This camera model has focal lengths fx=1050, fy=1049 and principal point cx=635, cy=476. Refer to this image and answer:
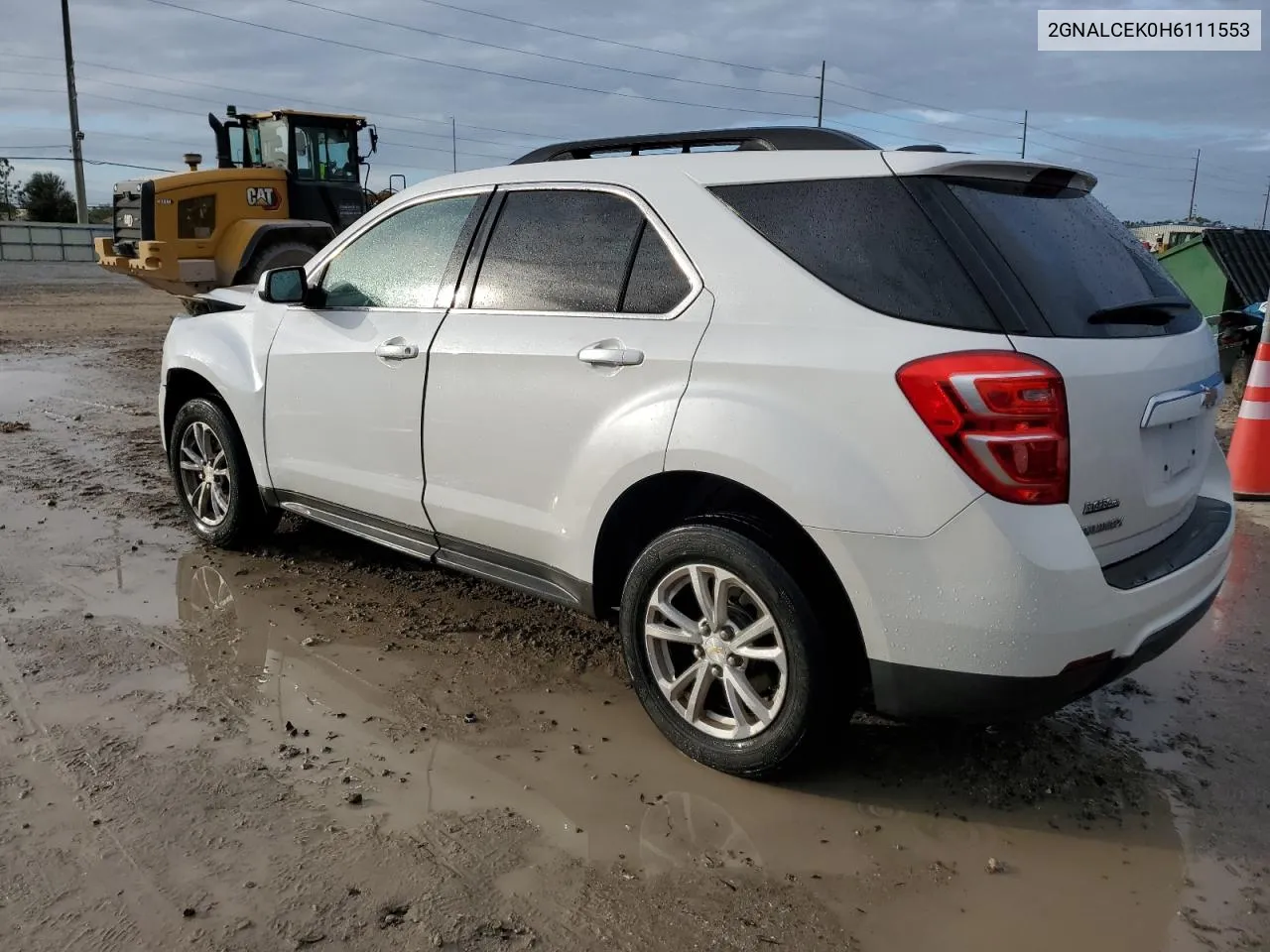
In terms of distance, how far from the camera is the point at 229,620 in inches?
173

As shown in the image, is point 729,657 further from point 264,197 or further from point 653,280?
point 264,197

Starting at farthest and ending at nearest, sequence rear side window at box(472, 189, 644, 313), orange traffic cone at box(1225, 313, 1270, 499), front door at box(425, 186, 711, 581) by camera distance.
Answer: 1. orange traffic cone at box(1225, 313, 1270, 499)
2. rear side window at box(472, 189, 644, 313)
3. front door at box(425, 186, 711, 581)

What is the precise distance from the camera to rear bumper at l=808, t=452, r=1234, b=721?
2.59 m

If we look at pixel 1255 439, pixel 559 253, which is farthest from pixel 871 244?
pixel 1255 439

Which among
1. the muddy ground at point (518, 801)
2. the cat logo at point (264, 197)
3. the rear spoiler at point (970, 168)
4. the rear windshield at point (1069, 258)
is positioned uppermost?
the cat logo at point (264, 197)

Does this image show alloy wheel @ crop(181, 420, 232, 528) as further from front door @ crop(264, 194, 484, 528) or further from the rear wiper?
the rear wiper

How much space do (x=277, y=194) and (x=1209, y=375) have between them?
14.3 m

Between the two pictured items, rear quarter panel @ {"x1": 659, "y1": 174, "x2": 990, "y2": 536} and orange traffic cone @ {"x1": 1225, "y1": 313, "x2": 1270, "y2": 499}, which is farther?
orange traffic cone @ {"x1": 1225, "y1": 313, "x2": 1270, "y2": 499}

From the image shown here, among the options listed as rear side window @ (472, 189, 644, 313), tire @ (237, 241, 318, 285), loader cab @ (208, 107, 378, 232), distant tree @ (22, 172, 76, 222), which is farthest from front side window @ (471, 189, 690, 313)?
distant tree @ (22, 172, 76, 222)

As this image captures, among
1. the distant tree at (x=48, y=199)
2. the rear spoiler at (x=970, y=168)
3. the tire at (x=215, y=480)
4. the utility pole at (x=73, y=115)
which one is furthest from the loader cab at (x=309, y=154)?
the distant tree at (x=48, y=199)

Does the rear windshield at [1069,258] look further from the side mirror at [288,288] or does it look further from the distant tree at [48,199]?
the distant tree at [48,199]

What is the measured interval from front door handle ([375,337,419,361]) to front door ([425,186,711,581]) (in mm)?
128

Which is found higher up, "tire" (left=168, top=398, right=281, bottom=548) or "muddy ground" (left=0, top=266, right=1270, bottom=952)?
"tire" (left=168, top=398, right=281, bottom=548)

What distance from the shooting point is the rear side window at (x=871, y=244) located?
2.74 m
